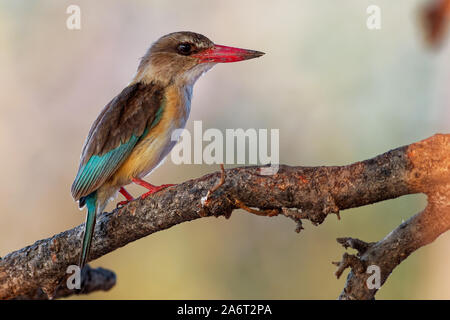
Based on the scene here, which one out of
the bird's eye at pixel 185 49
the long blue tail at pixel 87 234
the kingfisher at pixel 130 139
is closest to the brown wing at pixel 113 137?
the kingfisher at pixel 130 139

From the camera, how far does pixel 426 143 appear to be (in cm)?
218

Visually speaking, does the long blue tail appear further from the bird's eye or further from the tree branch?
the bird's eye

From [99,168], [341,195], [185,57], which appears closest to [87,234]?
[99,168]

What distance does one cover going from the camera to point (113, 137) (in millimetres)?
3576

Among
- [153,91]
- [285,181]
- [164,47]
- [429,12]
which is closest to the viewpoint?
[429,12]

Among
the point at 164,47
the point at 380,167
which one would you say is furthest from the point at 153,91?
the point at 380,167

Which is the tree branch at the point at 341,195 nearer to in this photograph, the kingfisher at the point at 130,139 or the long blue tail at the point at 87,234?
the long blue tail at the point at 87,234

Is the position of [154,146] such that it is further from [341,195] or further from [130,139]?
[341,195]

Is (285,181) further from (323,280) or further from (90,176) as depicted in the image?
(323,280)

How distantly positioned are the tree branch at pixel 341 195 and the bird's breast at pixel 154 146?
667 mm

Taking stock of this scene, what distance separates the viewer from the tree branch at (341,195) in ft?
7.20

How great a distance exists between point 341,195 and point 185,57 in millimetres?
2139

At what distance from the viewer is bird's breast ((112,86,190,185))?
11.7 ft

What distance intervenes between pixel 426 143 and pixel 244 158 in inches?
113
